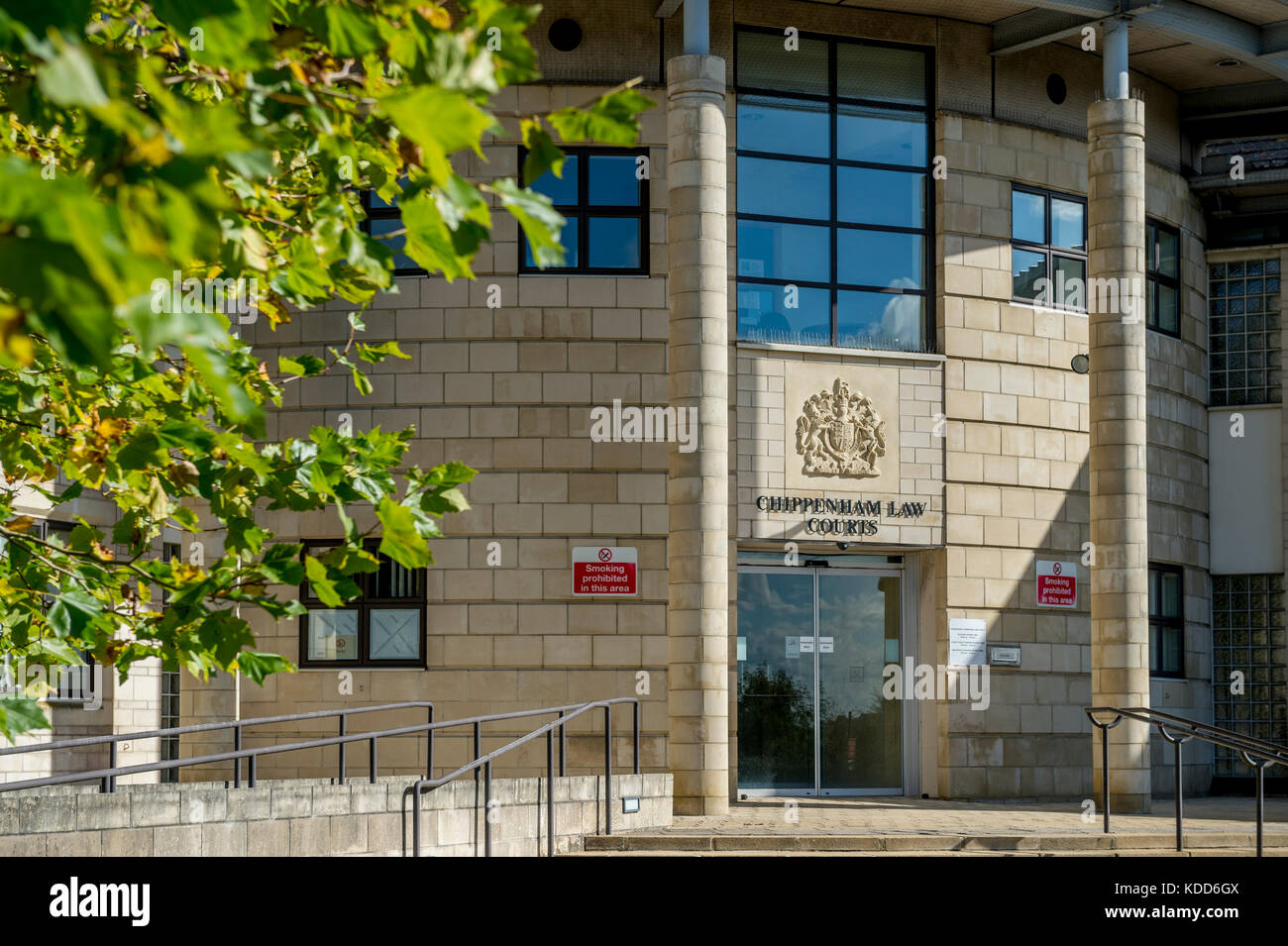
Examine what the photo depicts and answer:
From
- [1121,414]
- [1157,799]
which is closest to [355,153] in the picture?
[1121,414]

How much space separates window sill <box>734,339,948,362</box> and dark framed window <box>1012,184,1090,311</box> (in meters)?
1.68

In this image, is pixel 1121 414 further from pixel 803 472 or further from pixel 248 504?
pixel 248 504

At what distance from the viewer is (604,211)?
18.3 meters

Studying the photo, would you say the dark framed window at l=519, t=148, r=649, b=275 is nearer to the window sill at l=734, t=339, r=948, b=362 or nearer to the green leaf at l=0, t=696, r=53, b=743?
the window sill at l=734, t=339, r=948, b=362

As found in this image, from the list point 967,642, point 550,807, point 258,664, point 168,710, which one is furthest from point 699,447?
point 258,664

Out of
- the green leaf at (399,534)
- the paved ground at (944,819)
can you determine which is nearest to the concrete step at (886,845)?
the paved ground at (944,819)

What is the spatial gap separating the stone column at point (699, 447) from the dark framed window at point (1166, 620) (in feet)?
25.1

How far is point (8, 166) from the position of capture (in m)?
2.36

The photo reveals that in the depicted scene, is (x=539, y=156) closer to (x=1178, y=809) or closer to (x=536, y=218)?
(x=536, y=218)

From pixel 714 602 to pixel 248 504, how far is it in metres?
10.3

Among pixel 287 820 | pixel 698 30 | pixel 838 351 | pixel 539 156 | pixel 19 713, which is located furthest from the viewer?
pixel 838 351

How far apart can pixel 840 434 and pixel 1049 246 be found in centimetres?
412

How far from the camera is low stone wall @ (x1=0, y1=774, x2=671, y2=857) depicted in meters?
8.45

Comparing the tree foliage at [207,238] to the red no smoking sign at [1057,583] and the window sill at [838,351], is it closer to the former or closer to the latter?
the window sill at [838,351]
